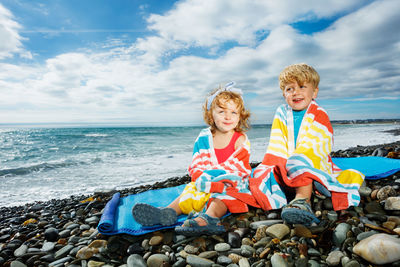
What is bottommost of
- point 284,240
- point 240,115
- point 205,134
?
point 284,240

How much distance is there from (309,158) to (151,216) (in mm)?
1928

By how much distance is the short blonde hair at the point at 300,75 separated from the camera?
3.02m

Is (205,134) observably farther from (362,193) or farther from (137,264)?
(362,193)

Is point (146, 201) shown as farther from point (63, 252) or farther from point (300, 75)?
point (300, 75)

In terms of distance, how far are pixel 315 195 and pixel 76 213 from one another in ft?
11.6

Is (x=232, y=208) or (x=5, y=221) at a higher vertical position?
(x=232, y=208)

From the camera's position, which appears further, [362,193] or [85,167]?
[85,167]

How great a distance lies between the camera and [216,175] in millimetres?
3020

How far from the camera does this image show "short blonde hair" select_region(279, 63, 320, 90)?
9.89 ft

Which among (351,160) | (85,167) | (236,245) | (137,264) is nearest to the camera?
(137,264)

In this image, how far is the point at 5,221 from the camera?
4.07 m

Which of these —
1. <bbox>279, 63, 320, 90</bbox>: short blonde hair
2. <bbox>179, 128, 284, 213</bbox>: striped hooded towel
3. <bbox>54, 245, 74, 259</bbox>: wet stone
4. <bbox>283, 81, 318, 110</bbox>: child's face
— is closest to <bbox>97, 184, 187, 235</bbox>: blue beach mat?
<bbox>179, 128, 284, 213</bbox>: striped hooded towel

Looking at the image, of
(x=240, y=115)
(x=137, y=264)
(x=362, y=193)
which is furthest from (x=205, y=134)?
(x=362, y=193)

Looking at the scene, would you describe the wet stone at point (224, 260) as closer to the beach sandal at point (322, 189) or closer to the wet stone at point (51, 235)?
the beach sandal at point (322, 189)
